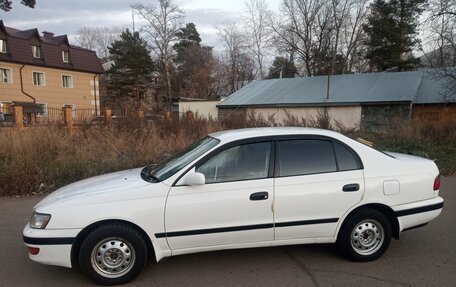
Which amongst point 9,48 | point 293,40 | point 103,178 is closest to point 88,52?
point 9,48

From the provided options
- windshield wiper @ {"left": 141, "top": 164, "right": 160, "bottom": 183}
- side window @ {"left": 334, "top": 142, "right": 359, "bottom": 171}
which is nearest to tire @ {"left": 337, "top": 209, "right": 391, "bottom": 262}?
side window @ {"left": 334, "top": 142, "right": 359, "bottom": 171}

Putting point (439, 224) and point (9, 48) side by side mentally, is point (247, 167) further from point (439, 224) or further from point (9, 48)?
point (9, 48)

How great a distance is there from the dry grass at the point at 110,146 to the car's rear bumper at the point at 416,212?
→ 624 centimetres

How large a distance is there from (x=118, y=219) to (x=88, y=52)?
42.4 meters

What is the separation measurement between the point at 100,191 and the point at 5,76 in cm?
3494

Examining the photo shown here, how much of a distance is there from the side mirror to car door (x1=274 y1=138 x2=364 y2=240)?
0.82 m

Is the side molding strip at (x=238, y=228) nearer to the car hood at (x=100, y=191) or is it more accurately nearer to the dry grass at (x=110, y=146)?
the car hood at (x=100, y=191)

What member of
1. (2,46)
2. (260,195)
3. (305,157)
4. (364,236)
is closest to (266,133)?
(305,157)

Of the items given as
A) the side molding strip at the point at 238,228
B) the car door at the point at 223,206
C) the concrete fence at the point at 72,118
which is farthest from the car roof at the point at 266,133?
the concrete fence at the point at 72,118

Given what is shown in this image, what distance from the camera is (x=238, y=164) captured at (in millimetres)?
3924

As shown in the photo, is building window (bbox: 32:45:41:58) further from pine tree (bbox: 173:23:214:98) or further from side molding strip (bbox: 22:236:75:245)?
side molding strip (bbox: 22:236:75:245)

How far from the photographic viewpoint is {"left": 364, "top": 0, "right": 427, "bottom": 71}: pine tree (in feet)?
122

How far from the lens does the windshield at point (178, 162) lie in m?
3.96

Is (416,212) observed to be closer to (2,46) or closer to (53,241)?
(53,241)
